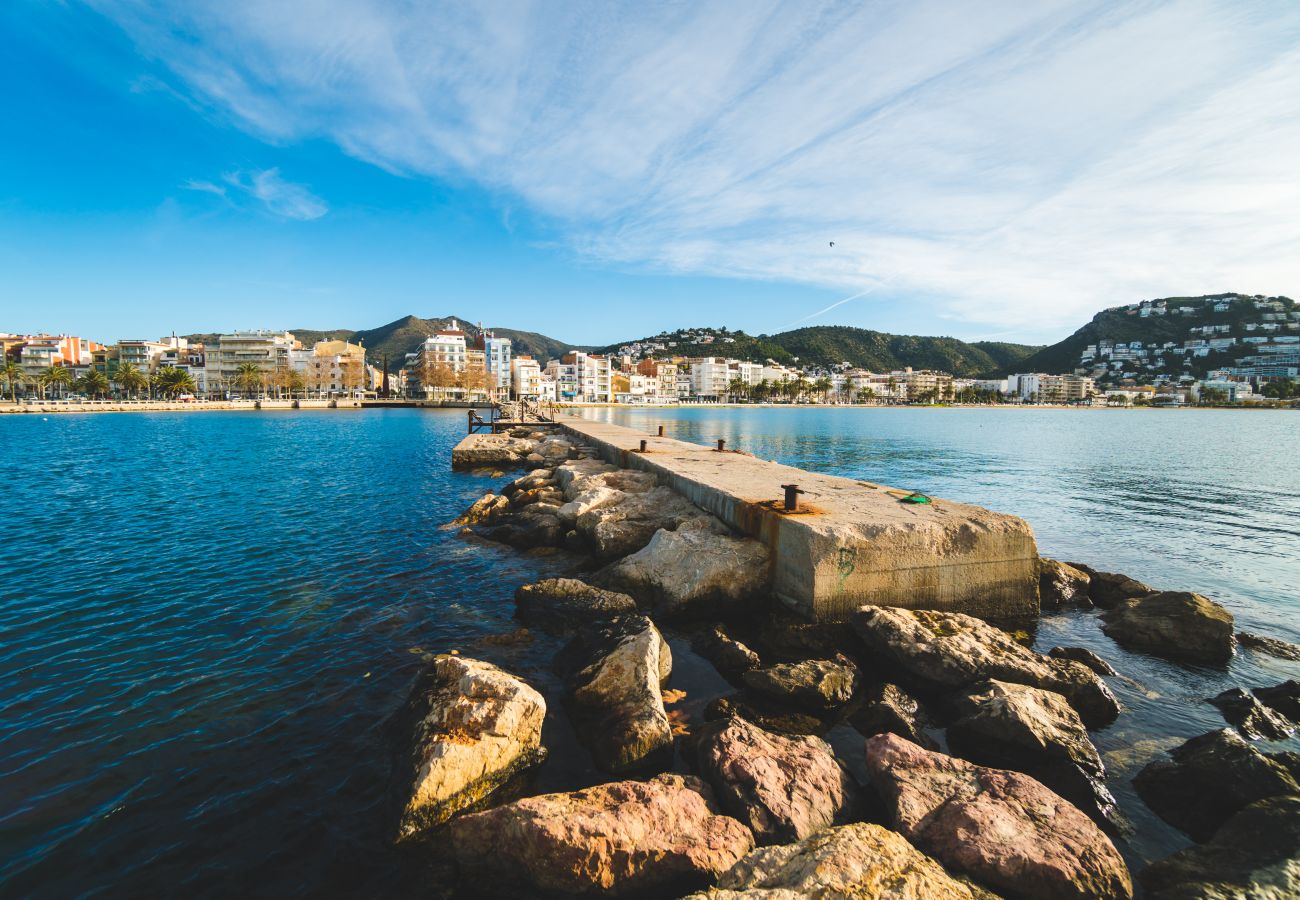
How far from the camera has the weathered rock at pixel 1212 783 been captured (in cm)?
503

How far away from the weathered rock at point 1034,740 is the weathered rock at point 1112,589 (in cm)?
627

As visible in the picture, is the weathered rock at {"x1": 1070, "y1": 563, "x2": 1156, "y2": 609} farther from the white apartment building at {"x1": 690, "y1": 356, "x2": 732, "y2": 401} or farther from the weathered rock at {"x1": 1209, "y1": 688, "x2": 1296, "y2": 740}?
the white apartment building at {"x1": 690, "y1": 356, "x2": 732, "y2": 401}

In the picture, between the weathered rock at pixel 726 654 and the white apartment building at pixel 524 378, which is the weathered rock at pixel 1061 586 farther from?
the white apartment building at pixel 524 378

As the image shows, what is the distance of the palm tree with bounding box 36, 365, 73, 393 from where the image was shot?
10831 centimetres

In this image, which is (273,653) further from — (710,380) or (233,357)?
(710,380)

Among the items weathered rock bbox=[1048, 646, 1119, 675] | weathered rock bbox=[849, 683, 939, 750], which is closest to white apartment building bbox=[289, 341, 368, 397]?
weathered rock bbox=[849, 683, 939, 750]

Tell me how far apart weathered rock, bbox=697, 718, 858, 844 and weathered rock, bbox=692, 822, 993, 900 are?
0.70 metres

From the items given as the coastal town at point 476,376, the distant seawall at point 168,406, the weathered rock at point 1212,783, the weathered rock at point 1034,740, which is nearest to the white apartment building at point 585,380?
the coastal town at point 476,376

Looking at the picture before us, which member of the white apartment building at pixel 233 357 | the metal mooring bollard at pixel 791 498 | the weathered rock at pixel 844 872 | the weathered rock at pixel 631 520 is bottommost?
the weathered rock at pixel 844 872

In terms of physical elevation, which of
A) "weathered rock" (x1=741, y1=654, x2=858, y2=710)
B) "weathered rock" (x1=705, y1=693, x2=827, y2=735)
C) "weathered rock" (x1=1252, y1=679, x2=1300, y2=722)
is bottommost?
"weathered rock" (x1=1252, y1=679, x2=1300, y2=722)

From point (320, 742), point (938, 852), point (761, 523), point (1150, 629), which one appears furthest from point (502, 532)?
point (1150, 629)

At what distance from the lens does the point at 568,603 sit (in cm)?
932

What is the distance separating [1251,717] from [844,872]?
22.7 ft

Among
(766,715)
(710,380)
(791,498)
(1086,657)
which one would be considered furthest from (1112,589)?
(710,380)
